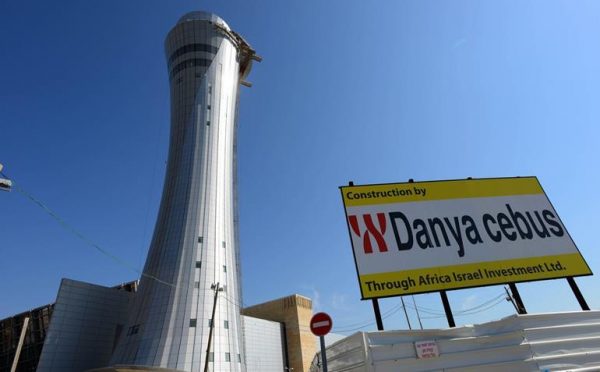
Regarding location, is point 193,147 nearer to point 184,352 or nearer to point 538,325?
point 184,352

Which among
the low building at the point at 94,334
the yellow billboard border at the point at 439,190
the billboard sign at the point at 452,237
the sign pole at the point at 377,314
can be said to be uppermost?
the low building at the point at 94,334

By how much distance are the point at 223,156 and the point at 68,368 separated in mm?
23949

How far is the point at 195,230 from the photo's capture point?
33688 mm

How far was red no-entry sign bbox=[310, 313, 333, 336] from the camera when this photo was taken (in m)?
8.41

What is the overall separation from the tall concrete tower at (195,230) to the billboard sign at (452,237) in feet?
68.6

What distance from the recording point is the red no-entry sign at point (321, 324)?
8.41m

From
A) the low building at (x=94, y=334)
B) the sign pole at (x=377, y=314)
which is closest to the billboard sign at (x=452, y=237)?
the sign pole at (x=377, y=314)

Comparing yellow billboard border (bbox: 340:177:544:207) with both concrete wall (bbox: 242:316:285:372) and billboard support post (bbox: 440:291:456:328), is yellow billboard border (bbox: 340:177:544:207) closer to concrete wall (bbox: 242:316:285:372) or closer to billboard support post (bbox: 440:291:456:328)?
billboard support post (bbox: 440:291:456:328)

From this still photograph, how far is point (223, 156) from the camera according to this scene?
131ft

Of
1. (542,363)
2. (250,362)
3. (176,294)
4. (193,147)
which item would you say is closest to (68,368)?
(176,294)

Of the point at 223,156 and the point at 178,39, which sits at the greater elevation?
the point at 178,39

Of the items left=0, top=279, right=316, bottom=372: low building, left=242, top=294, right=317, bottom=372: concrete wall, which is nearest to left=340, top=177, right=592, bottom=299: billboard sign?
left=0, top=279, right=316, bottom=372: low building

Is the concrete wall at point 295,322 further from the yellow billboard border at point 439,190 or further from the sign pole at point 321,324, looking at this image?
the sign pole at point 321,324

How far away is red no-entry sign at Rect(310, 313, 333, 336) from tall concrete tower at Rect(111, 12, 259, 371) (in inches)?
898
